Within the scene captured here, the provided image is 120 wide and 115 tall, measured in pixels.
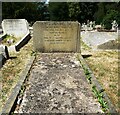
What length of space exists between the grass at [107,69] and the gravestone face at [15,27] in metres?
7.93

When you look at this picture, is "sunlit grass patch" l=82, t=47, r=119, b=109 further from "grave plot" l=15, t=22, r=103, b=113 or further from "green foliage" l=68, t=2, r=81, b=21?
"green foliage" l=68, t=2, r=81, b=21

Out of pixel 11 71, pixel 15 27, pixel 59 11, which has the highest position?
pixel 15 27

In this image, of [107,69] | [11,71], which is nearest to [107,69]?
[107,69]

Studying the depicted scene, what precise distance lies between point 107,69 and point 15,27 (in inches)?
413

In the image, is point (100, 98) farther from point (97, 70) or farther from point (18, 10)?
point (18, 10)

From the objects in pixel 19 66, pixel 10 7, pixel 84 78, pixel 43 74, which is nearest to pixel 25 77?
pixel 43 74

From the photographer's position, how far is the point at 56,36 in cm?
1009

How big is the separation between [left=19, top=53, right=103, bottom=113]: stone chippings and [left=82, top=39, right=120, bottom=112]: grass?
0.70 metres

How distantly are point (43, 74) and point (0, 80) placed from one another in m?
1.44

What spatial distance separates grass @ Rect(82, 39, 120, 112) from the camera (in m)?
6.75

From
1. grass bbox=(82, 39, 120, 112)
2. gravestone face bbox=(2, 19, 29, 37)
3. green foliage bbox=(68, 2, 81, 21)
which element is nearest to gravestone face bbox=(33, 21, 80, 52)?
grass bbox=(82, 39, 120, 112)

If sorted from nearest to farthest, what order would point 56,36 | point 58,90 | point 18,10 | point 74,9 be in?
point 58,90 → point 56,36 → point 18,10 → point 74,9

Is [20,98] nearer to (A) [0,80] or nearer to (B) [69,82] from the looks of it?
(B) [69,82]

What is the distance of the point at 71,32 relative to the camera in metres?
10.0
